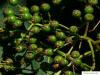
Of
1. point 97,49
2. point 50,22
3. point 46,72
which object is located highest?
point 50,22

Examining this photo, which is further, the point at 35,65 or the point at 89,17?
the point at 35,65

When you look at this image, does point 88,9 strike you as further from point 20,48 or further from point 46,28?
point 20,48

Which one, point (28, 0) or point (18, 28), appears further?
point (28, 0)

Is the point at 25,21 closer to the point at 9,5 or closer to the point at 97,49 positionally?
the point at 9,5

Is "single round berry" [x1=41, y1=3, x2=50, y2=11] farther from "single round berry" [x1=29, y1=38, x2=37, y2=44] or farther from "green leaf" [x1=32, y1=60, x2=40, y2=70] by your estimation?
"green leaf" [x1=32, y1=60, x2=40, y2=70]

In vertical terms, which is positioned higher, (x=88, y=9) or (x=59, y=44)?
(x=88, y=9)

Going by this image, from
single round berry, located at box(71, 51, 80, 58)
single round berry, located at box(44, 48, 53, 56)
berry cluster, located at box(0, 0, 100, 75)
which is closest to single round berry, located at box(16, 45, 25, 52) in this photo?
→ berry cluster, located at box(0, 0, 100, 75)

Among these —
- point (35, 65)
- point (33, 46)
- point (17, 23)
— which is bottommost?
point (35, 65)

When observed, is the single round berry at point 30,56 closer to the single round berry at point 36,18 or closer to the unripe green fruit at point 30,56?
the unripe green fruit at point 30,56

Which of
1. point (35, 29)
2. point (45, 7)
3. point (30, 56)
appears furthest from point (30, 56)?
point (45, 7)

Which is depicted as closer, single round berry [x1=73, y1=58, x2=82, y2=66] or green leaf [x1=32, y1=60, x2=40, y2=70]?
single round berry [x1=73, y1=58, x2=82, y2=66]

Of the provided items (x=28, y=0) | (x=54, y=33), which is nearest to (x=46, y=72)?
(x=54, y=33)
